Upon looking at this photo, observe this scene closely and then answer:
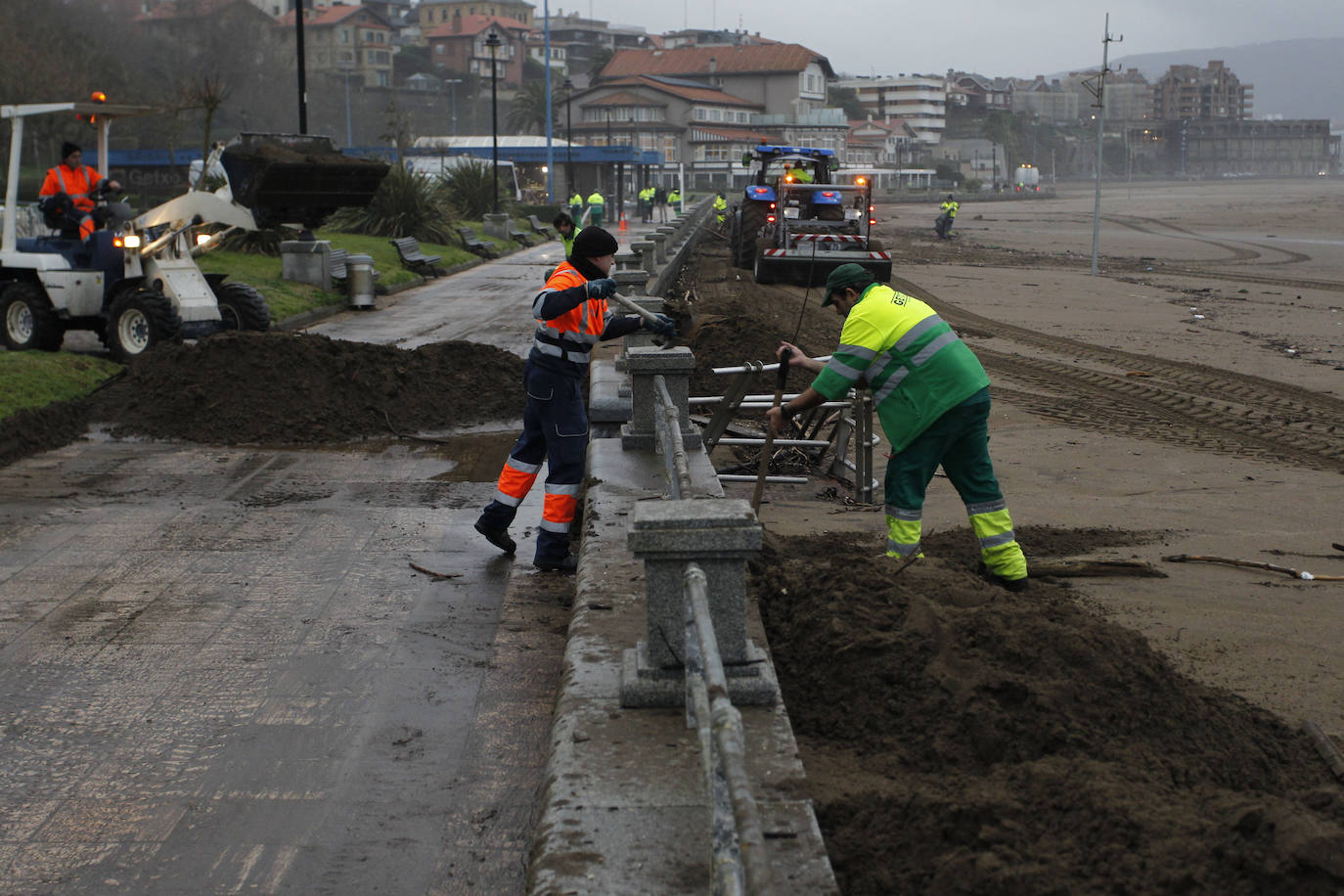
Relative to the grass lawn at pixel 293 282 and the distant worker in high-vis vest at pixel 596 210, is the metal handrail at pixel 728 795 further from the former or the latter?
the distant worker in high-vis vest at pixel 596 210

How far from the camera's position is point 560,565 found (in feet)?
23.8

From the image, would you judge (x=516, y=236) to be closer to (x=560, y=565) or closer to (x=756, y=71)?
(x=560, y=565)

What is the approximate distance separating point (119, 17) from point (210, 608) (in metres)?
73.5

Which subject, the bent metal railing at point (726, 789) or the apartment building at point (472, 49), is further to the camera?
the apartment building at point (472, 49)

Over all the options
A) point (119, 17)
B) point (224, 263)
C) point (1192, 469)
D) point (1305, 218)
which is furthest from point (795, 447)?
point (119, 17)

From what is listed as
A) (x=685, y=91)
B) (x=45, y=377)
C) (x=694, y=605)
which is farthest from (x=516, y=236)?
(x=685, y=91)

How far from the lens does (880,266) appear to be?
2239 centimetres

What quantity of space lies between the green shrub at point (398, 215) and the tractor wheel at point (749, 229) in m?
8.78

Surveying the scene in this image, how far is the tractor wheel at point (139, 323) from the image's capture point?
Answer: 1366 centimetres

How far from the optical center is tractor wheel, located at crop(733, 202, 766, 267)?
→ 28.3 meters

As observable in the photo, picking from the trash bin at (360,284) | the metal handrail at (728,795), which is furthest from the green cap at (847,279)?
the trash bin at (360,284)

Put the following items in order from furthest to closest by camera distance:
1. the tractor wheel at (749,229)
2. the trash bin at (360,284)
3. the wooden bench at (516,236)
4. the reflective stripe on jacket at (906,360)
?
1. the wooden bench at (516,236)
2. the tractor wheel at (749,229)
3. the trash bin at (360,284)
4. the reflective stripe on jacket at (906,360)

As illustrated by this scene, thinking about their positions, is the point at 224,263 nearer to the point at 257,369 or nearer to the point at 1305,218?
the point at 257,369

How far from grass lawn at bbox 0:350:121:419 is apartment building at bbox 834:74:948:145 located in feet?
524
